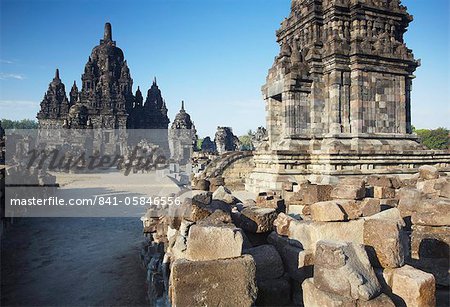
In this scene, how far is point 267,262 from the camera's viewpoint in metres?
3.03

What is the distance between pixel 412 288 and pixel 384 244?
1.29ft

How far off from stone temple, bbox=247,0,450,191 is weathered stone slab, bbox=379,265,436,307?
605 centimetres

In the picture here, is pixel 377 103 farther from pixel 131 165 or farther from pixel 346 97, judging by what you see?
pixel 131 165

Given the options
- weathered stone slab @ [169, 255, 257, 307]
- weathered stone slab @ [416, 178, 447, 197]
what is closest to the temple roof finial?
weathered stone slab @ [416, 178, 447, 197]

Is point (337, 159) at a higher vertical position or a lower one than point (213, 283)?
higher

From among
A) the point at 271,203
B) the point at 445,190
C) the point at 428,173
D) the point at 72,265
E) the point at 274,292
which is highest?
the point at 428,173

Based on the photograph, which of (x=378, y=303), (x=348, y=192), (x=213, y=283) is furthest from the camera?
(x=348, y=192)

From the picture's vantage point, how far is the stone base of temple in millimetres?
8555

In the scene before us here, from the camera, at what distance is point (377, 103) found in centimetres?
973

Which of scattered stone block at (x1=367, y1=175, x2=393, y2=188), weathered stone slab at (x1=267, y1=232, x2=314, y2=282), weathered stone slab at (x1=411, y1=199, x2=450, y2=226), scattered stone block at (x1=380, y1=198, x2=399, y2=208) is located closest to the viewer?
weathered stone slab at (x1=267, y1=232, x2=314, y2=282)

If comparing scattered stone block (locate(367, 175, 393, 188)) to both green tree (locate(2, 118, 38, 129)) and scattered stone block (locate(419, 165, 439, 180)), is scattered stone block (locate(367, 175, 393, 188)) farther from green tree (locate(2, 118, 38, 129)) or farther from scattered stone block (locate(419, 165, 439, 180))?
green tree (locate(2, 118, 38, 129))

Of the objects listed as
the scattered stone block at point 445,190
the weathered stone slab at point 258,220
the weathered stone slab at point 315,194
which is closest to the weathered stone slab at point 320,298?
the weathered stone slab at point 258,220

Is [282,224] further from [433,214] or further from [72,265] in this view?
[72,265]

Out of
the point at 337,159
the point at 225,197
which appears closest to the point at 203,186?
the point at 225,197
